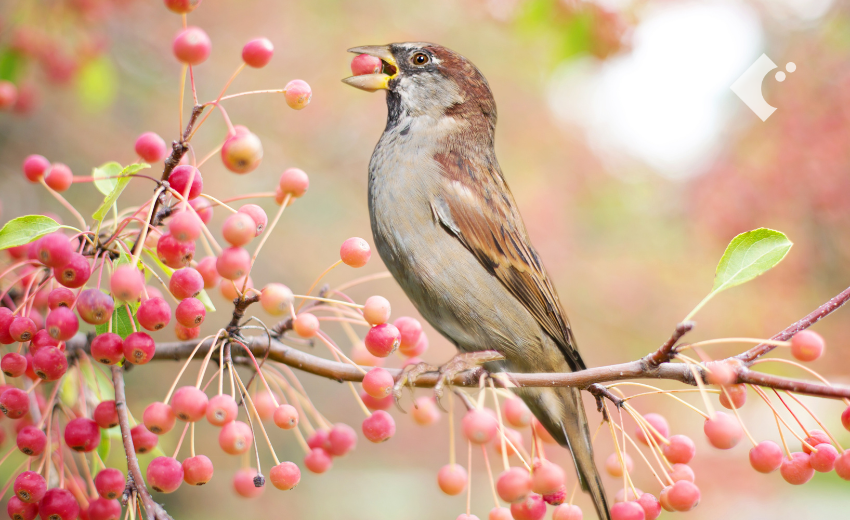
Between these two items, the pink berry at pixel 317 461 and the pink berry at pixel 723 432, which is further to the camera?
the pink berry at pixel 317 461

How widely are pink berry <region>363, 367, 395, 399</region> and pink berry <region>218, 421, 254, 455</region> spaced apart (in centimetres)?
32

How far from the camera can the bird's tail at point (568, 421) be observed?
2344mm

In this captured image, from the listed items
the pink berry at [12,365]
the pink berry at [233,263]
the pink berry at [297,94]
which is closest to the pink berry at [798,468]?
the pink berry at [233,263]

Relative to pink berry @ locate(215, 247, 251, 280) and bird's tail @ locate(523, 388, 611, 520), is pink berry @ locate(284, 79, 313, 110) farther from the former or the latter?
bird's tail @ locate(523, 388, 611, 520)

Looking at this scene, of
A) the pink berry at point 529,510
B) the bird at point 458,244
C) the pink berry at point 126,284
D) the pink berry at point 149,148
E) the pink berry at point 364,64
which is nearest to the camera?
the pink berry at point 126,284

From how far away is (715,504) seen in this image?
474 cm

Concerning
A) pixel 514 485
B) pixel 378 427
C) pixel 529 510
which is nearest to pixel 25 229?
pixel 378 427

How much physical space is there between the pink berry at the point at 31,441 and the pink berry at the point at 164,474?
0.33 meters

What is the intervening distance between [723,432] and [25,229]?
1.70m

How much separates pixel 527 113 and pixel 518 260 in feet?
11.2

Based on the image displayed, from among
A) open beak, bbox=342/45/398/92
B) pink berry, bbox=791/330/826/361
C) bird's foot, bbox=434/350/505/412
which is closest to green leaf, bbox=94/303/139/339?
bird's foot, bbox=434/350/505/412

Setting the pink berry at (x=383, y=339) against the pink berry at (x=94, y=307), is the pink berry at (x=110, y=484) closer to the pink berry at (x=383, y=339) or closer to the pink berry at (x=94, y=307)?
the pink berry at (x=94, y=307)

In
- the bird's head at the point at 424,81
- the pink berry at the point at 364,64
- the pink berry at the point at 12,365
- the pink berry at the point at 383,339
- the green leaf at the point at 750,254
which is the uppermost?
the bird's head at the point at 424,81

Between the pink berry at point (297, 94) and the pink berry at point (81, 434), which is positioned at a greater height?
the pink berry at point (297, 94)
